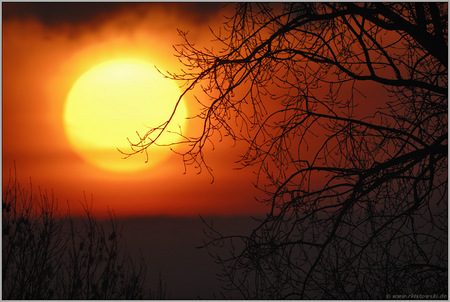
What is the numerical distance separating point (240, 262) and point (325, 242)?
91cm

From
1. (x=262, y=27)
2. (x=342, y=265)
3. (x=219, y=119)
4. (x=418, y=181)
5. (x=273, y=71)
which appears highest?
(x=262, y=27)

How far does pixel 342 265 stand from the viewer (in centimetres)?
555

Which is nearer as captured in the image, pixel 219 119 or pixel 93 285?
pixel 219 119

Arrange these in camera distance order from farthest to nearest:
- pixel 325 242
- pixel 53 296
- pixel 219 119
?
pixel 53 296 < pixel 219 119 < pixel 325 242

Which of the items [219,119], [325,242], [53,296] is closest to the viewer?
[325,242]

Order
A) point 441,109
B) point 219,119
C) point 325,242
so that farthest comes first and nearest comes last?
1. point 441,109
2. point 219,119
3. point 325,242

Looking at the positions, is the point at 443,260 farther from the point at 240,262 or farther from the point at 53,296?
the point at 53,296

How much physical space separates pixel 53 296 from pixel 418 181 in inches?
208

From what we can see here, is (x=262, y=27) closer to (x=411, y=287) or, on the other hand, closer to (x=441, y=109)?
(x=441, y=109)

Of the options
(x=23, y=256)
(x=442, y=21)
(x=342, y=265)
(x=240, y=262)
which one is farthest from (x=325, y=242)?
(x=23, y=256)

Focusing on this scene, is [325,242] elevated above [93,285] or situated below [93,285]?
above

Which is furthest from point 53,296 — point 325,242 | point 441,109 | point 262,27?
point 441,109

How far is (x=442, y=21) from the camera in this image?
6.29m

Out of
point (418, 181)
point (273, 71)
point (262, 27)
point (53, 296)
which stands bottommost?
point (53, 296)
